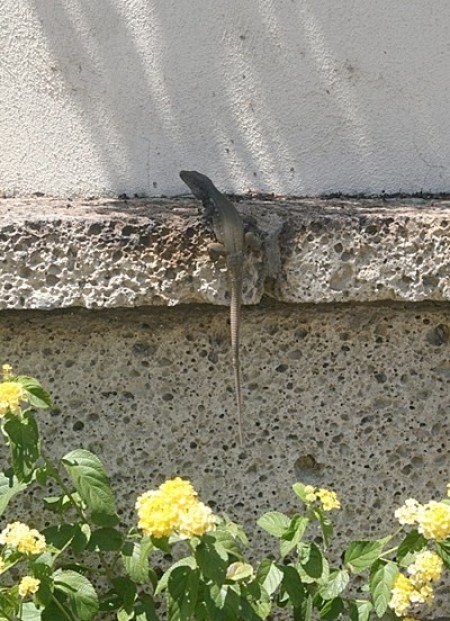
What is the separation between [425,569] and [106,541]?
0.76 meters

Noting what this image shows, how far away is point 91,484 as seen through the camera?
2498 millimetres

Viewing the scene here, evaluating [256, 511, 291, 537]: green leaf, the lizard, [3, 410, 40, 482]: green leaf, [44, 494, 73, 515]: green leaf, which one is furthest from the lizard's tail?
[3, 410, 40, 482]: green leaf

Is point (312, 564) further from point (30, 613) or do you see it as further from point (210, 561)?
point (30, 613)

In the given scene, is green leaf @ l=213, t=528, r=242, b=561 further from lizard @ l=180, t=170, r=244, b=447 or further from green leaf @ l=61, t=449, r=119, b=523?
lizard @ l=180, t=170, r=244, b=447

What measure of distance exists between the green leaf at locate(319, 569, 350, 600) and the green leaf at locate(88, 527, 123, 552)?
1.63 feet

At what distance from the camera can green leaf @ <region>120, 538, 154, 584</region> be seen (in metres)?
2.48

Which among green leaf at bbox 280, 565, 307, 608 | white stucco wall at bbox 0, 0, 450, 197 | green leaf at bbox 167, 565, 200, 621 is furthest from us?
white stucco wall at bbox 0, 0, 450, 197

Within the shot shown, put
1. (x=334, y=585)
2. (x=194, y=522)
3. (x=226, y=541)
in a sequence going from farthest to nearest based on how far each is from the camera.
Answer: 1. (x=334, y=585)
2. (x=226, y=541)
3. (x=194, y=522)

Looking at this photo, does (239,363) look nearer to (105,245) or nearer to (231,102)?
(105,245)

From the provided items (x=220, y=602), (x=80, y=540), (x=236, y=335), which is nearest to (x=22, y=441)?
(x=80, y=540)

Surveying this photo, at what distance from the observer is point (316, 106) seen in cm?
309

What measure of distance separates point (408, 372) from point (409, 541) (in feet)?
2.20

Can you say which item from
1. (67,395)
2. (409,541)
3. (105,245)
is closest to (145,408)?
(67,395)

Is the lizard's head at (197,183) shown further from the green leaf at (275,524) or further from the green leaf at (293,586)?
the green leaf at (293,586)
